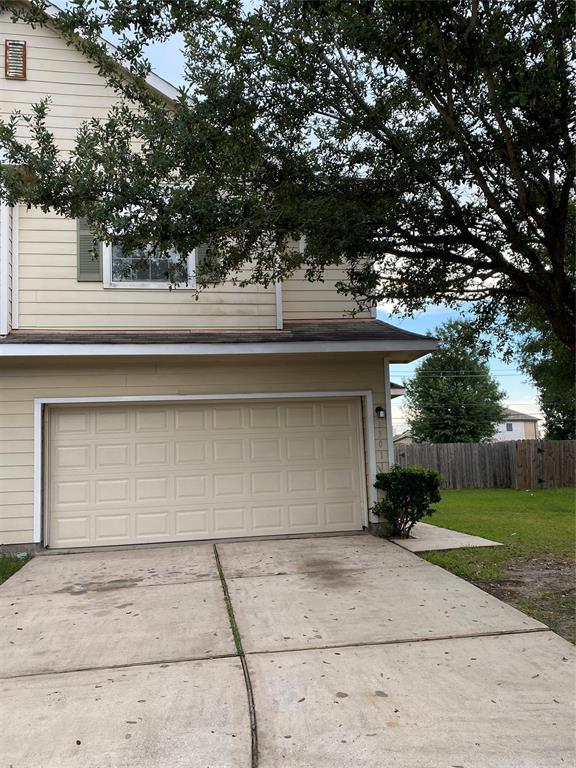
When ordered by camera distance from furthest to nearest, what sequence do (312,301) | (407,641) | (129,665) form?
(312,301) < (407,641) < (129,665)

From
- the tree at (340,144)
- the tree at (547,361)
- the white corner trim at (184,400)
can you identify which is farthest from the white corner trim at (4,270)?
the tree at (547,361)

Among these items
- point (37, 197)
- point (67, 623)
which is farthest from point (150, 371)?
point (67, 623)

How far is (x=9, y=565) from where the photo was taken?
7.27m

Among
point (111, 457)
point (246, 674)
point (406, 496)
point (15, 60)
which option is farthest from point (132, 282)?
point (246, 674)

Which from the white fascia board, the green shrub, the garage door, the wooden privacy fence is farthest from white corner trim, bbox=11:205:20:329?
the wooden privacy fence

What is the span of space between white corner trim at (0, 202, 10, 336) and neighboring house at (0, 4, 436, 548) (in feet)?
0.09

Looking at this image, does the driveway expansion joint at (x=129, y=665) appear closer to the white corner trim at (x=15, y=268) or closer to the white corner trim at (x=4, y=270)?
the white corner trim at (x=4, y=270)

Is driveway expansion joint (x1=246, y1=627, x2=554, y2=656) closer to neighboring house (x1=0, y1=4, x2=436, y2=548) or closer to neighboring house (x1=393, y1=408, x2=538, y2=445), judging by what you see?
neighboring house (x1=0, y1=4, x2=436, y2=548)

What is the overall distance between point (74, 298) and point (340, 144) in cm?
443

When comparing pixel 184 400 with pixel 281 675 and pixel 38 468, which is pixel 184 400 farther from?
pixel 281 675

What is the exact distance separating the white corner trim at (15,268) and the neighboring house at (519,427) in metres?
46.7

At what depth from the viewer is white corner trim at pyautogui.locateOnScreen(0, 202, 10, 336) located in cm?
798

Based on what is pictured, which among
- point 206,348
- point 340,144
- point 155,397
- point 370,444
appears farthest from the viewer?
point 370,444

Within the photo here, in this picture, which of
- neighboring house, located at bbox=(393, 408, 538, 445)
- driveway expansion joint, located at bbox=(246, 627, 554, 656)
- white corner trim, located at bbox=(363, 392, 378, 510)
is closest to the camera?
driveway expansion joint, located at bbox=(246, 627, 554, 656)
